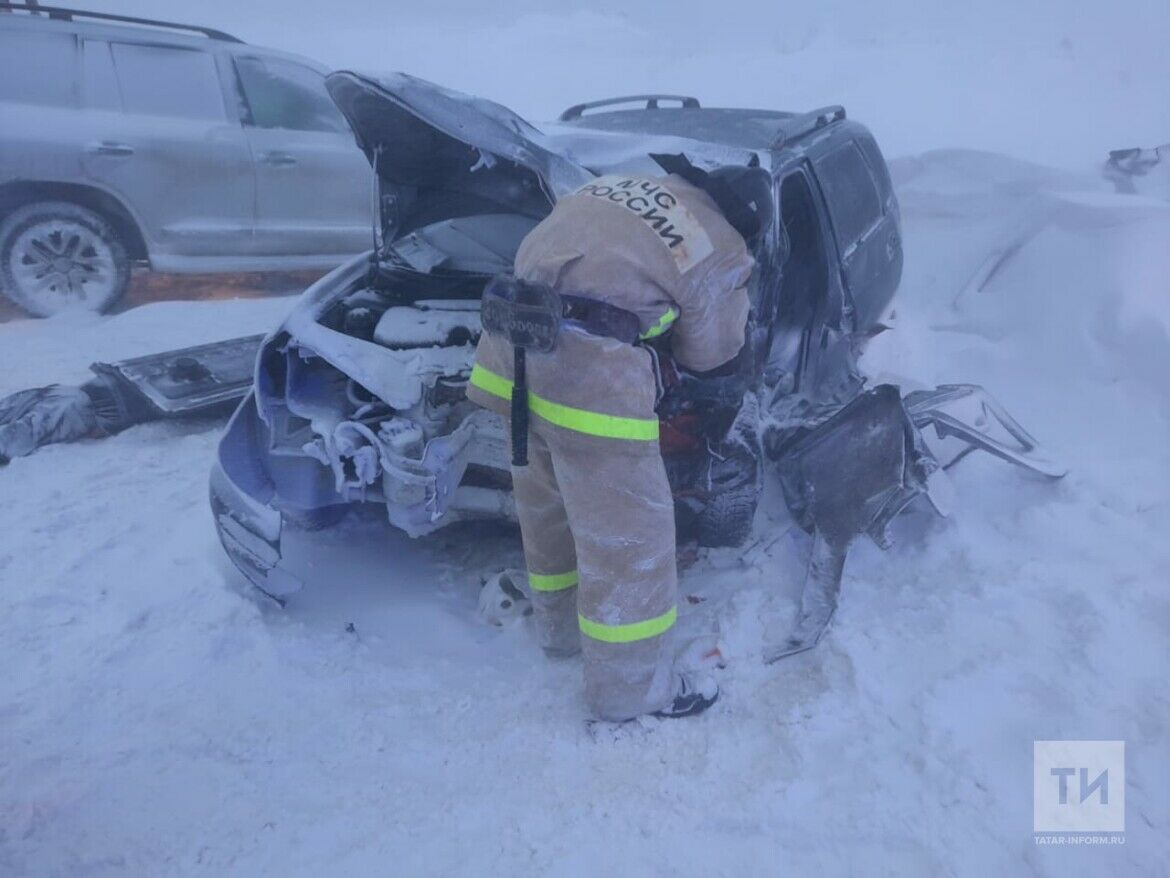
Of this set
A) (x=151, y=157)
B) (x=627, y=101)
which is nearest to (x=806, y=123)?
(x=627, y=101)

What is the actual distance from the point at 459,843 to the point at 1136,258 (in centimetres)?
434

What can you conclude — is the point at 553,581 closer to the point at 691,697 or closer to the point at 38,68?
the point at 691,697

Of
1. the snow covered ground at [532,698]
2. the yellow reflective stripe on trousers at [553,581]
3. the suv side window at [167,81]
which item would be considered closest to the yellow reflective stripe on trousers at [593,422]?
the yellow reflective stripe on trousers at [553,581]

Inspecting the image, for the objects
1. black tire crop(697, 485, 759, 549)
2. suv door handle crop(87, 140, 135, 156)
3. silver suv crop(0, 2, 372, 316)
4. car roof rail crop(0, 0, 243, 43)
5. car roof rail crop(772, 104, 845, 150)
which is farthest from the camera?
suv door handle crop(87, 140, 135, 156)

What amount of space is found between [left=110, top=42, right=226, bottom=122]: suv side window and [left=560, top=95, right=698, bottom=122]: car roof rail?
2320mm

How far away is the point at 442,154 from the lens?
2787mm

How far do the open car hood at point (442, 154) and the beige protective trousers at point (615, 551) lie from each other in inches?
34.2

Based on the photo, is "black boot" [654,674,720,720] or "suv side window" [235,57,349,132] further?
"suv side window" [235,57,349,132]

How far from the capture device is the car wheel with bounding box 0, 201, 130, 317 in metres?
4.43

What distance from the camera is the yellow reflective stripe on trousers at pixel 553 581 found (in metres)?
2.36

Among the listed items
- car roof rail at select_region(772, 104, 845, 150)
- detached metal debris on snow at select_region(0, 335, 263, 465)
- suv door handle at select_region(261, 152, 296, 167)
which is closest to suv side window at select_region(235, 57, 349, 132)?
suv door handle at select_region(261, 152, 296, 167)

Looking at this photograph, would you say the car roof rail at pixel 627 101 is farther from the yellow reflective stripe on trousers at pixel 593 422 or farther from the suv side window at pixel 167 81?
the yellow reflective stripe on trousers at pixel 593 422

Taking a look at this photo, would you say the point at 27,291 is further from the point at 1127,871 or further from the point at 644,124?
the point at 1127,871

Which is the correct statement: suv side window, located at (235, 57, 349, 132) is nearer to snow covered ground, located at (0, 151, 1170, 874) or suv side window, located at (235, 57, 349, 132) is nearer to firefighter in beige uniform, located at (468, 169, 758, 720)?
snow covered ground, located at (0, 151, 1170, 874)
